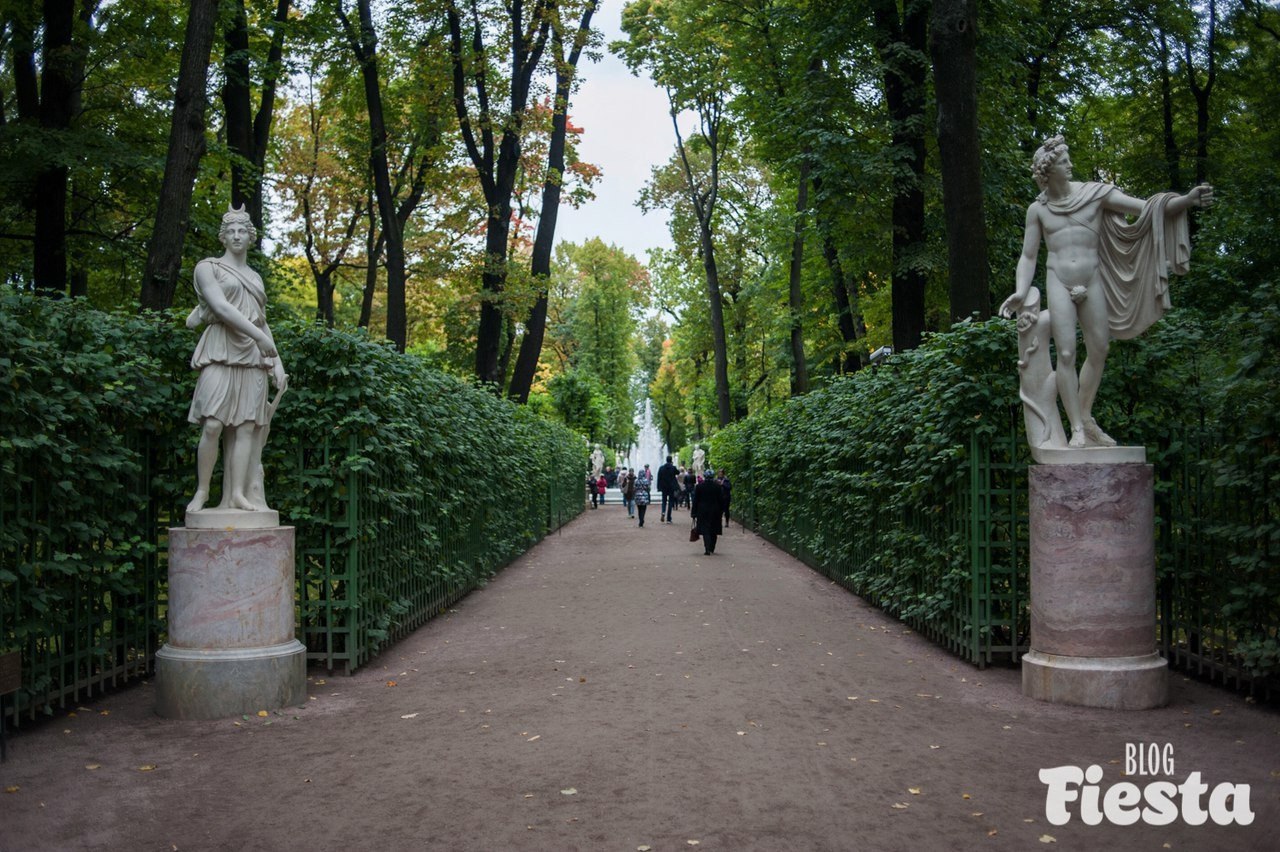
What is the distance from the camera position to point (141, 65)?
18016 millimetres

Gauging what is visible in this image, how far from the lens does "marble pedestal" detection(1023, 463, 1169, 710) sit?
22.7 ft

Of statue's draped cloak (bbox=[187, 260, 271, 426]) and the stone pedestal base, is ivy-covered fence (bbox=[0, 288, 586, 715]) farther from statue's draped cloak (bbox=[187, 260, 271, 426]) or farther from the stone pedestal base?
the stone pedestal base

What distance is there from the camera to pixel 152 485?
7.96 metres

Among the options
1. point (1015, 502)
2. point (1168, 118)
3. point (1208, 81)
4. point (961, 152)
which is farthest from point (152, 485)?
point (1208, 81)

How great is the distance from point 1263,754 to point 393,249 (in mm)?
A: 17282

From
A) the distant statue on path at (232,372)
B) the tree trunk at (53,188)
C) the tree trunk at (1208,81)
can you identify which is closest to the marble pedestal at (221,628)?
the distant statue on path at (232,372)

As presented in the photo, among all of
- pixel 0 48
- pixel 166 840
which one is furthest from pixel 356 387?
pixel 0 48

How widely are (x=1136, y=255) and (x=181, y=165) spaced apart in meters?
9.07

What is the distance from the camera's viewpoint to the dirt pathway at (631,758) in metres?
4.57

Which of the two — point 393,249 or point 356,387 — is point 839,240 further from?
point 356,387

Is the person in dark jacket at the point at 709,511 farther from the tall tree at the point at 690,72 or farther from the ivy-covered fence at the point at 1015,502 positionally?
the tall tree at the point at 690,72

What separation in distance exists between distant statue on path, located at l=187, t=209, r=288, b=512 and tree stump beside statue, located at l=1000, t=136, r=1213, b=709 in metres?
5.51

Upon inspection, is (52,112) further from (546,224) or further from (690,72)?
(690,72)

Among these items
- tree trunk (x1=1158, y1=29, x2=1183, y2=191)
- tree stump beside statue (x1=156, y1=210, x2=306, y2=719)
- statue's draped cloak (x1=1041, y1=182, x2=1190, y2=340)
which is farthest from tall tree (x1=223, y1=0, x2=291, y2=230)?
tree trunk (x1=1158, y1=29, x2=1183, y2=191)
